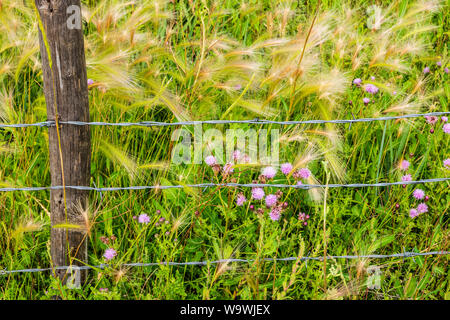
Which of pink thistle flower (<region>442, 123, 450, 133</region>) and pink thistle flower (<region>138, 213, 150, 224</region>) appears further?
pink thistle flower (<region>442, 123, 450, 133</region>)

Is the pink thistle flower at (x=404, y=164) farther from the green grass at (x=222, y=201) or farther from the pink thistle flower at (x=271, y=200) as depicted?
the pink thistle flower at (x=271, y=200)

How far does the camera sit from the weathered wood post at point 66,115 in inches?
55.7

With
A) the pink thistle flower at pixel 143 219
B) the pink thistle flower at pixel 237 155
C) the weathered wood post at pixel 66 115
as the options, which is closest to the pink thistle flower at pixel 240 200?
the pink thistle flower at pixel 237 155

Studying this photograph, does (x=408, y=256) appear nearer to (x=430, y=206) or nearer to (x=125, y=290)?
(x=430, y=206)

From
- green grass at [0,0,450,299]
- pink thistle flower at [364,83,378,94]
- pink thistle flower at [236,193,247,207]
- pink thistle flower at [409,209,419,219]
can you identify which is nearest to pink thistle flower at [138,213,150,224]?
green grass at [0,0,450,299]

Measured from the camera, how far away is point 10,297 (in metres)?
1.61

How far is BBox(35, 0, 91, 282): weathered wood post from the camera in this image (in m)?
1.41

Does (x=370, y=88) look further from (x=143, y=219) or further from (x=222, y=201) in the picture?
(x=143, y=219)

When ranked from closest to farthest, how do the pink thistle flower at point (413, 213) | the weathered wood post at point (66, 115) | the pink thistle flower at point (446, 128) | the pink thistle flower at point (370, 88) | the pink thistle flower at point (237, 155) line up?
the weathered wood post at point (66, 115) → the pink thistle flower at point (237, 155) → the pink thistle flower at point (413, 213) → the pink thistle flower at point (446, 128) → the pink thistle flower at point (370, 88)

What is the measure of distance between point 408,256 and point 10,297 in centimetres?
148

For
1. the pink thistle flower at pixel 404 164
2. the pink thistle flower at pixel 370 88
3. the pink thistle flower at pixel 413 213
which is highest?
the pink thistle flower at pixel 370 88

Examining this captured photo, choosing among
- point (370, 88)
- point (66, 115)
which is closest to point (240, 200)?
point (66, 115)

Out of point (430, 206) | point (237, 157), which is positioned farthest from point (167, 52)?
point (430, 206)

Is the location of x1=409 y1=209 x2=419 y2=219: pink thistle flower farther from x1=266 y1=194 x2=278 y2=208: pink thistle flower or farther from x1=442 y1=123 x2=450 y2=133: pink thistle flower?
x1=266 y1=194 x2=278 y2=208: pink thistle flower
